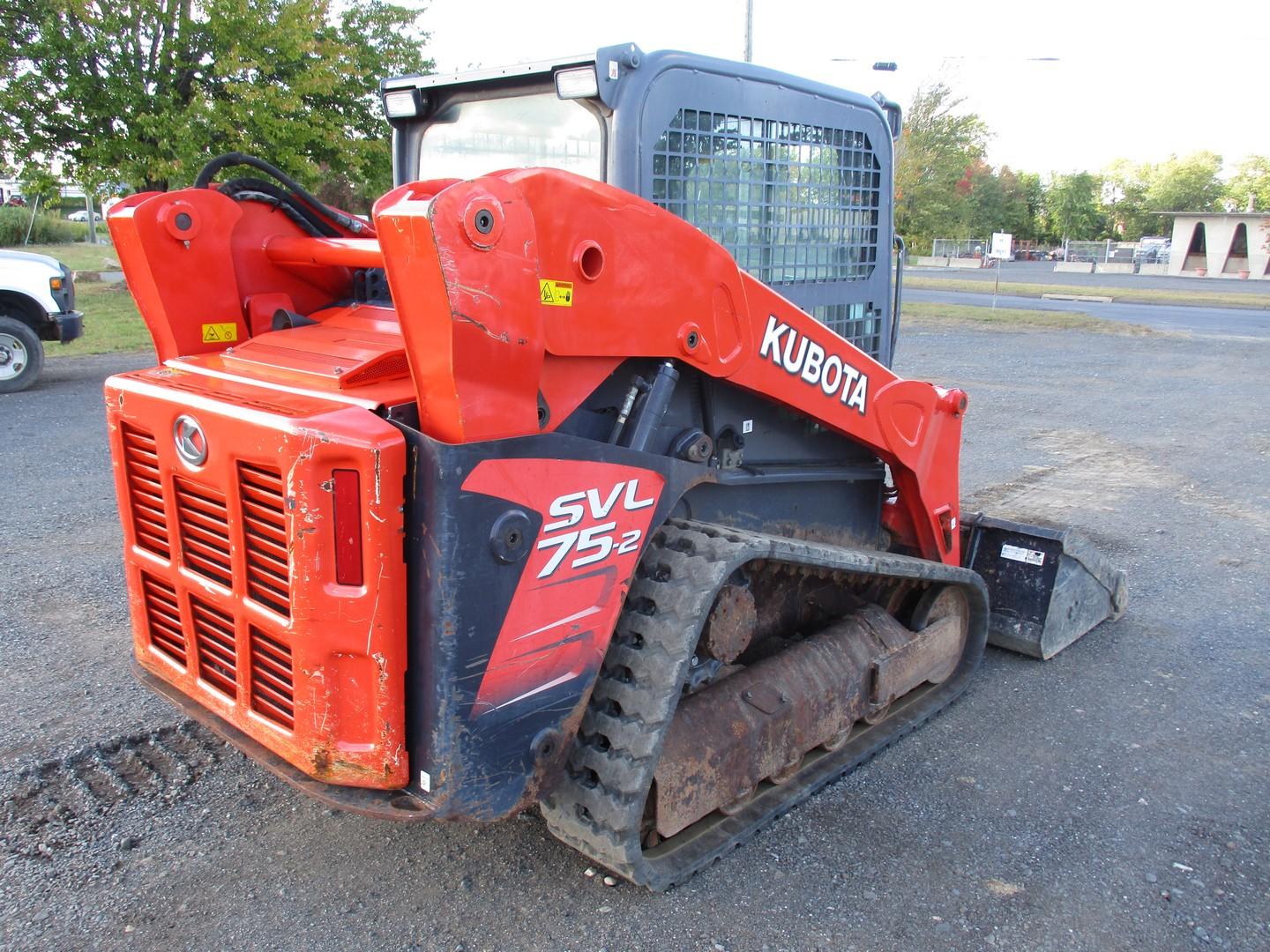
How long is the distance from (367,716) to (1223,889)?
2.63 m

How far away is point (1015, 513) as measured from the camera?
716 centimetres

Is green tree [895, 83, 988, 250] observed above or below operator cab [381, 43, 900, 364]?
above

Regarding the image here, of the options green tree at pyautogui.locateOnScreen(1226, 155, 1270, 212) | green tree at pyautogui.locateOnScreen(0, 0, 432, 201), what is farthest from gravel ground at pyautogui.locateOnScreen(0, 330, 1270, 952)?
green tree at pyautogui.locateOnScreen(1226, 155, 1270, 212)

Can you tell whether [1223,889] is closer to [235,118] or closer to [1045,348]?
[1045,348]

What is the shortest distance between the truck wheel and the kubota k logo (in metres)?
9.31

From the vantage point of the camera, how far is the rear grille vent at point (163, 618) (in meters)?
3.07

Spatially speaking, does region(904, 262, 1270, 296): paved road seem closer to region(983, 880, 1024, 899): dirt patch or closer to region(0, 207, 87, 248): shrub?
region(0, 207, 87, 248): shrub

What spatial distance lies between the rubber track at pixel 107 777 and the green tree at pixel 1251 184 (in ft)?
237

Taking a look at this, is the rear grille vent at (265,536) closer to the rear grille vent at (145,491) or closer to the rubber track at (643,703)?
the rear grille vent at (145,491)

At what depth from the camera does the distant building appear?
1833 inches

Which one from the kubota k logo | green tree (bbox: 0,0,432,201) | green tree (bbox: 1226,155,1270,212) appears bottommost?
the kubota k logo

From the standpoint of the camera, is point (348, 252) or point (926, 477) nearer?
point (348, 252)

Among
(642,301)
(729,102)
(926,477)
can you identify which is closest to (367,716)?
(642,301)

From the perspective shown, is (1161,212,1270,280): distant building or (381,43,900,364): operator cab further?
(1161,212,1270,280): distant building
